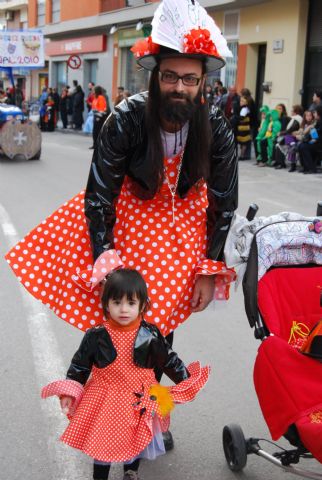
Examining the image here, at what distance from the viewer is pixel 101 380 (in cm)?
260

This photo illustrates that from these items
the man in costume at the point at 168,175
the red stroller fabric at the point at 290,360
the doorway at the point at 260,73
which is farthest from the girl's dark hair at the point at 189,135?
the doorway at the point at 260,73

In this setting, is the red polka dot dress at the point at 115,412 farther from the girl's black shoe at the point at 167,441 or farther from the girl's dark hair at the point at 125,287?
the girl's black shoe at the point at 167,441

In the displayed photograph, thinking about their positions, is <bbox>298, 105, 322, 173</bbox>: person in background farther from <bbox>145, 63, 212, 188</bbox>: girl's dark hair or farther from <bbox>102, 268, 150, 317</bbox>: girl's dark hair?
<bbox>102, 268, 150, 317</bbox>: girl's dark hair

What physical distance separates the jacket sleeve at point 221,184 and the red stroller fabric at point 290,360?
285 millimetres

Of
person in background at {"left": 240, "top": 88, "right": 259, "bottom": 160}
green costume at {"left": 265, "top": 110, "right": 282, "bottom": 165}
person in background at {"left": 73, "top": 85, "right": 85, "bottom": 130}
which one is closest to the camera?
green costume at {"left": 265, "top": 110, "right": 282, "bottom": 165}

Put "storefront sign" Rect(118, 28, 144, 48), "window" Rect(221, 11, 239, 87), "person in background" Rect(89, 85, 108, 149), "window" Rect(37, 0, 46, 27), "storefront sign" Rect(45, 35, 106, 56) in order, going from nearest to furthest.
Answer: "person in background" Rect(89, 85, 108, 149) < "window" Rect(221, 11, 239, 87) < "storefront sign" Rect(118, 28, 144, 48) < "storefront sign" Rect(45, 35, 106, 56) < "window" Rect(37, 0, 46, 27)

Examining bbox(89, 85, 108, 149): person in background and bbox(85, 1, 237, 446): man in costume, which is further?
bbox(89, 85, 108, 149): person in background

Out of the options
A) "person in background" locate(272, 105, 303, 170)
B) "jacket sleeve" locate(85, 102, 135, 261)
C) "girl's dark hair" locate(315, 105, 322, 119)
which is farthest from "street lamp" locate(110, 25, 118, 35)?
"jacket sleeve" locate(85, 102, 135, 261)

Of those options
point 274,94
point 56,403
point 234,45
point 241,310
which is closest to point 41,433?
point 56,403

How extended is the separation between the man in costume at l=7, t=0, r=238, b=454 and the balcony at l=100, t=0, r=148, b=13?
82.3ft

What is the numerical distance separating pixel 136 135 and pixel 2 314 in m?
2.73

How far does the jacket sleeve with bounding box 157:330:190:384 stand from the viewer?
265cm

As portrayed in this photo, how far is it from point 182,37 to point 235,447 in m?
1.80

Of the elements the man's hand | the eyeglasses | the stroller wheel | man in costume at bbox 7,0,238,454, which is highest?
the eyeglasses
